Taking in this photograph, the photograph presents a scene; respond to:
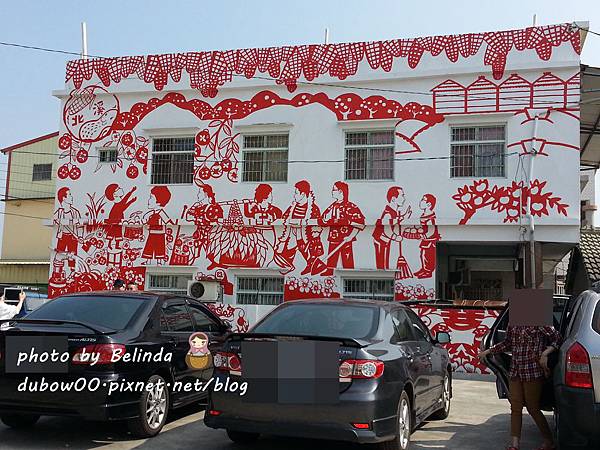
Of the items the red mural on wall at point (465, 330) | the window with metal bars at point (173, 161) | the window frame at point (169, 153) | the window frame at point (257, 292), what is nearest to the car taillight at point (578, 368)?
the red mural on wall at point (465, 330)

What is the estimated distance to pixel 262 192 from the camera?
16.0 metres

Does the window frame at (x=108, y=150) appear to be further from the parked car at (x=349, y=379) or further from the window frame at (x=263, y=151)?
the parked car at (x=349, y=379)

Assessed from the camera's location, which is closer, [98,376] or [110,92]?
[98,376]

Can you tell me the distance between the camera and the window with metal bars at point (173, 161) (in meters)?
16.7

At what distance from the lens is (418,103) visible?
15.2 meters

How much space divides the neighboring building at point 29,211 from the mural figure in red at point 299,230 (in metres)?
22.2

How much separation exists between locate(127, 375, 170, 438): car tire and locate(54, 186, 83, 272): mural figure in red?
10.6m

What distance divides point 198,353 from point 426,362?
2.72 metres

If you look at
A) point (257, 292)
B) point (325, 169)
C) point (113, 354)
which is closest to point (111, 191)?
point (257, 292)

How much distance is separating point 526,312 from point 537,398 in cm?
83

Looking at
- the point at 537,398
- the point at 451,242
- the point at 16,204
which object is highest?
the point at 16,204

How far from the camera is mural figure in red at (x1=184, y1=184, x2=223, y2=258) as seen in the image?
53.3 ft

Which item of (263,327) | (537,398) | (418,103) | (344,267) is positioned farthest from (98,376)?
(418,103)

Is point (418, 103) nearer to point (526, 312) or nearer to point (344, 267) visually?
point (344, 267)
